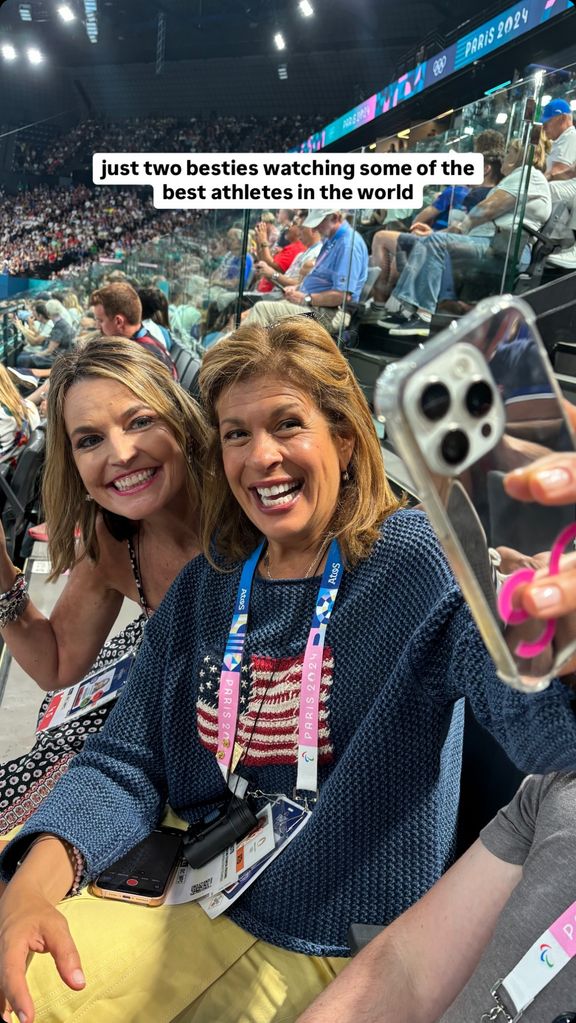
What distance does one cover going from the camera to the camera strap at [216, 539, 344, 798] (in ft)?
3.29

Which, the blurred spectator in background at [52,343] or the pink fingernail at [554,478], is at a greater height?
the blurred spectator in background at [52,343]

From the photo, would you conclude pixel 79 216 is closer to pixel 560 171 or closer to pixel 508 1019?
pixel 560 171

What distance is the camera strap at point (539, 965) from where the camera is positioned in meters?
0.62

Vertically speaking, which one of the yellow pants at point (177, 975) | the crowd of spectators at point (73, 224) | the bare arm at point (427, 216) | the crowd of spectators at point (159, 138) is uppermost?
the crowd of spectators at point (159, 138)

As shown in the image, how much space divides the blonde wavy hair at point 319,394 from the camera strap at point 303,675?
0.05 m

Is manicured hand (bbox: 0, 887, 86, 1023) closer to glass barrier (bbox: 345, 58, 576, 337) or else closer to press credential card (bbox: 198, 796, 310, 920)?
press credential card (bbox: 198, 796, 310, 920)

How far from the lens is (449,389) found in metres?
0.36

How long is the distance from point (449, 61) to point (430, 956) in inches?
487

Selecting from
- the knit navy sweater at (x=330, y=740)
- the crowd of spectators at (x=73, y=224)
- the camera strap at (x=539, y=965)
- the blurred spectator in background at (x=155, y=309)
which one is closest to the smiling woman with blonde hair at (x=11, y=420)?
the blurred spectator in background at (x=155, y=309)

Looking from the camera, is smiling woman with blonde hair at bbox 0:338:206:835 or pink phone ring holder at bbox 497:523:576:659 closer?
pink phone ring holder at bbox 497:523:576:659

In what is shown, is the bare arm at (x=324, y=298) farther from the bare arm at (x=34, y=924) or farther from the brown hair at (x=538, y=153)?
the bare arm at (x=34, y=924)

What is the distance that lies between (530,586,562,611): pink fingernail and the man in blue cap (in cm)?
297

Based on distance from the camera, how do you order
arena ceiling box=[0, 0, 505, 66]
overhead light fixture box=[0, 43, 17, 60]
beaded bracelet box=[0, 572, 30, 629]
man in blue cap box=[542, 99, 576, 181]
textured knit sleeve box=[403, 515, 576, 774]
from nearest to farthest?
1. textured knit sleeve box=[403, 515, 576, 774]
2. beaded bracelet box=[0, 572, 30, 629]
3. man in blue cap box=[542, 99, 576, 181]
4. arena ceiling box=[0, 0, 505, 66]
5. overhead light fixture box=[0, 43, 17, 60]

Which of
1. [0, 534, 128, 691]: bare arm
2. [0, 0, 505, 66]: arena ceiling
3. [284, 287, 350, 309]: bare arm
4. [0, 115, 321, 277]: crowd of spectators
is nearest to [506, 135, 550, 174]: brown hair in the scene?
[284, 287, 350, 309]: bare arm
